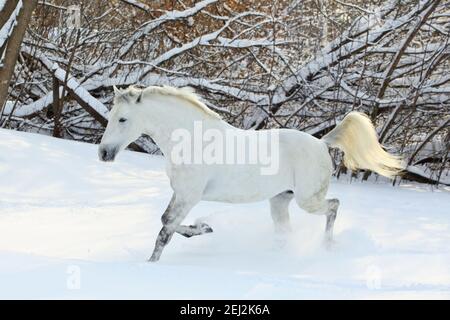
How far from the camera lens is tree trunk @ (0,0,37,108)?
6.38 m

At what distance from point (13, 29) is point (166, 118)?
2903mm

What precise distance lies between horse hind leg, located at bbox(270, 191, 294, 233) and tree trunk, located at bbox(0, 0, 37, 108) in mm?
3061

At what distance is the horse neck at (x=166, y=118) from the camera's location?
13.9 ft

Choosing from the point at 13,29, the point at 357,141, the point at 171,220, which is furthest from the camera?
the point at 13,29

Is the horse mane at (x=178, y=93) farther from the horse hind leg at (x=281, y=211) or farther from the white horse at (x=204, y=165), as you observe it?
the horse hind leg at (x=281, y=211)

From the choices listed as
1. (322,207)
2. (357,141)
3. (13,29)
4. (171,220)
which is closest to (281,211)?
(322,207)

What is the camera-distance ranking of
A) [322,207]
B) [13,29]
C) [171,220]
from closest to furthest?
1. [171,220]
2. [322,207]
3. [13,29]

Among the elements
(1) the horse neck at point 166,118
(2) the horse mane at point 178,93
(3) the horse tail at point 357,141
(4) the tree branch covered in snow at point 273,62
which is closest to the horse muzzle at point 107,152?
(1) the horse neck at point 166,118

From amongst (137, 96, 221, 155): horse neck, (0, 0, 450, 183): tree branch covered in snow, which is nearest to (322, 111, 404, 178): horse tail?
(137, 96, 221, 155): horse neck

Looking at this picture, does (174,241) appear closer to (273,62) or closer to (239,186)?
(239,186)

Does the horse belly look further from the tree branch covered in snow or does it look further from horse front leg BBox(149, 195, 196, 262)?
the tree branch covered in snow

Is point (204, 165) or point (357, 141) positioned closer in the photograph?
point (204, 165)

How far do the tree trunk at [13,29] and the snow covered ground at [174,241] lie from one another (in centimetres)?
113

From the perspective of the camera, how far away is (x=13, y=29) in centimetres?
645
